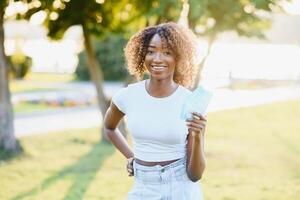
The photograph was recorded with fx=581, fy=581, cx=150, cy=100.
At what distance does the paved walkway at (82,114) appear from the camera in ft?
41.3

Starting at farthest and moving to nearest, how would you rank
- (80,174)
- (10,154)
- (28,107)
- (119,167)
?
(28,107), (10,154), (119,167), (80,174)

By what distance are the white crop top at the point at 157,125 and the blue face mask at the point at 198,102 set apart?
0.53 feet

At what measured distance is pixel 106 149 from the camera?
994 cm

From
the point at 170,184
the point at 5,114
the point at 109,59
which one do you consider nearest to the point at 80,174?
the point at 5,114

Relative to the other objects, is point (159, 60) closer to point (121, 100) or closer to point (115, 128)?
point (121, 100)

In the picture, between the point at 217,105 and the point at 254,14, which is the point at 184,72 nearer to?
the point at 254,14

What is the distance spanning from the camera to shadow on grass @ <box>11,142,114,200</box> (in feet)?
21.8

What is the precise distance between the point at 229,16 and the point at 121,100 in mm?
5622

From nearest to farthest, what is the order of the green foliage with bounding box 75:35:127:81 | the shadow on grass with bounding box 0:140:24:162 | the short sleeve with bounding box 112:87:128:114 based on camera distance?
the short sleeve with bounding box 112:87:128:114 < the shadow on grass with bounding box 0:140:24:162 < the green foliage with bounding box 75:35:127:81

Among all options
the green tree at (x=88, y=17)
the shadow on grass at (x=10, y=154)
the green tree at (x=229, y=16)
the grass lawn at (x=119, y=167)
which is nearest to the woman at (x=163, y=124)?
the grass lawn at (x=119, y=167)

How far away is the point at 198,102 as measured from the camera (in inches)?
101

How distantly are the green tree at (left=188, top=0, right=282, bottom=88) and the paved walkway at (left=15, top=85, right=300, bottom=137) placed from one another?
4218mm

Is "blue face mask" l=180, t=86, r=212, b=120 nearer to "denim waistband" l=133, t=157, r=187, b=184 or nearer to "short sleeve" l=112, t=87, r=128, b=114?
"denim waistband" l=133, t=157, r=187, b=184

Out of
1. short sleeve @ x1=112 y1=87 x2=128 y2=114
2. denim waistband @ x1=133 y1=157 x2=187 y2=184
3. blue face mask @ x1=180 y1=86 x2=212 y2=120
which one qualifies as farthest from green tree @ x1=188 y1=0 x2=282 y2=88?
blue face mask @ x1=180 y1=86 x2=212 y2=120
